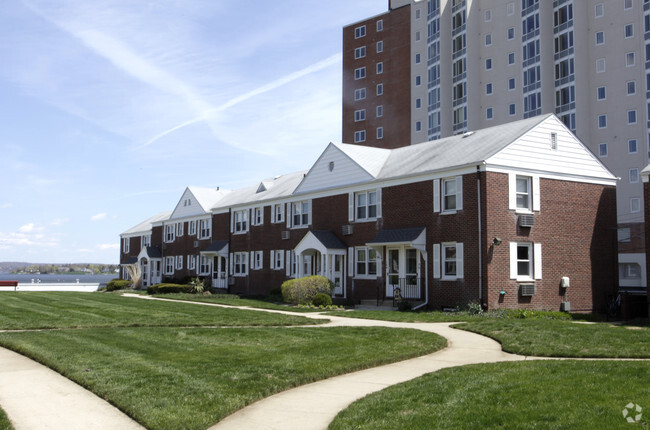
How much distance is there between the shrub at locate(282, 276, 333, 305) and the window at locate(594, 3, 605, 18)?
120 ft

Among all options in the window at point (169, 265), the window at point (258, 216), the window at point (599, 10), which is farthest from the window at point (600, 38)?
the window at point (169, 265)

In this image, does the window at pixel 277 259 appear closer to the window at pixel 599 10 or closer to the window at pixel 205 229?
the window at pixel 205 229

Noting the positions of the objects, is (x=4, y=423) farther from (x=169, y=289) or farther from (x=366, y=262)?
(x=169, y=289)

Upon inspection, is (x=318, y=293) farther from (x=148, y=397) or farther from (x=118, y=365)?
(x=148, y=397)

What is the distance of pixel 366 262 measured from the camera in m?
29.9

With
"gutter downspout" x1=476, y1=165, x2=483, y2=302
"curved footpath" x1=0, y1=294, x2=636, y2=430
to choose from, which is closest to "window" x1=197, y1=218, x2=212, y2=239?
"gutter downspout" x1=476, y1=165, x2=483, y2=302

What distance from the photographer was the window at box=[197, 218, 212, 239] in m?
48.8

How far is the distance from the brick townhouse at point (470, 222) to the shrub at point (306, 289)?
153 cm

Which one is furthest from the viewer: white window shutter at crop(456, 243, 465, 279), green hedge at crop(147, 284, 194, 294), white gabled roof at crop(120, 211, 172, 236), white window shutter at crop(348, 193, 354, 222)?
white gabled roof at crop(120, 211, 172, 236)

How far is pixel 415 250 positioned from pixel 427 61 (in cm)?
4155

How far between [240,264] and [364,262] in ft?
49.5

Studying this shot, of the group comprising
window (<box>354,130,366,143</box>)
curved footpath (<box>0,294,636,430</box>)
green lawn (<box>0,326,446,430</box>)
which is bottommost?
curved footpath (<box>0,294,636,430</box>)

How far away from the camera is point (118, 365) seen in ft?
34.9

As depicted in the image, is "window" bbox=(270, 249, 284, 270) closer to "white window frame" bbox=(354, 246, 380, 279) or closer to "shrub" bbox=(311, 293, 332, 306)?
Result: "white window frame" bbox=(354, 246, 380, 279)
